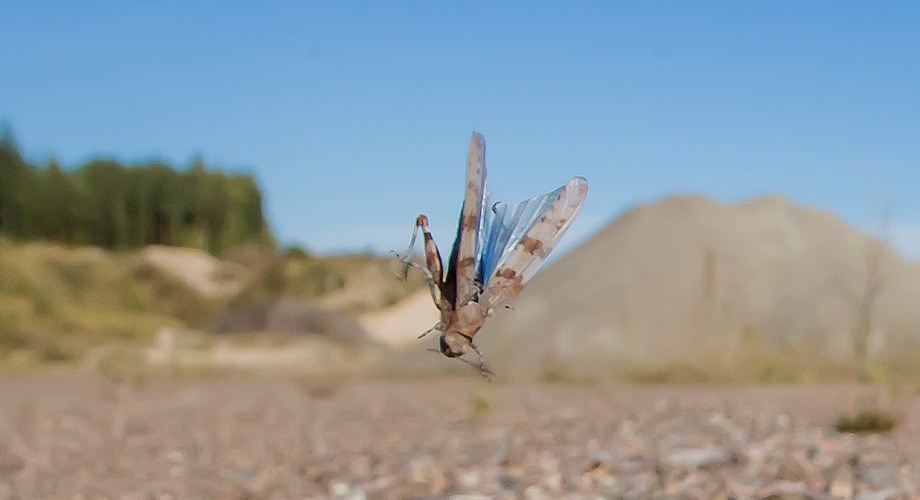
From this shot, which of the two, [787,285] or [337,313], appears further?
[337,313]

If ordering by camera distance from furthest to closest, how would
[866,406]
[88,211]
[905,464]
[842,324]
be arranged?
[88,211] → [842,324] → [866,406] → [905,464]

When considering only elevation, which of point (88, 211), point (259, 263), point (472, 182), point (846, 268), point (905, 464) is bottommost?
point (905, 464)

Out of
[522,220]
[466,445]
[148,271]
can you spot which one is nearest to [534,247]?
[522,220]

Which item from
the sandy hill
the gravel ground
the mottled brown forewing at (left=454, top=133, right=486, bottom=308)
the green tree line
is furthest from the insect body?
the green tree line

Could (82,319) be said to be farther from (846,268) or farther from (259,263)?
(846,268)

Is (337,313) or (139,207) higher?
(139,207)

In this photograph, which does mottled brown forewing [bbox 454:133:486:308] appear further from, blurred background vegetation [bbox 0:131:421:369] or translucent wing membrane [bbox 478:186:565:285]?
→ blurred background vegetation [bbox 0:131:421:369]

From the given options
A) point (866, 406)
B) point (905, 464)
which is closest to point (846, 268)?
point (866, 406)
